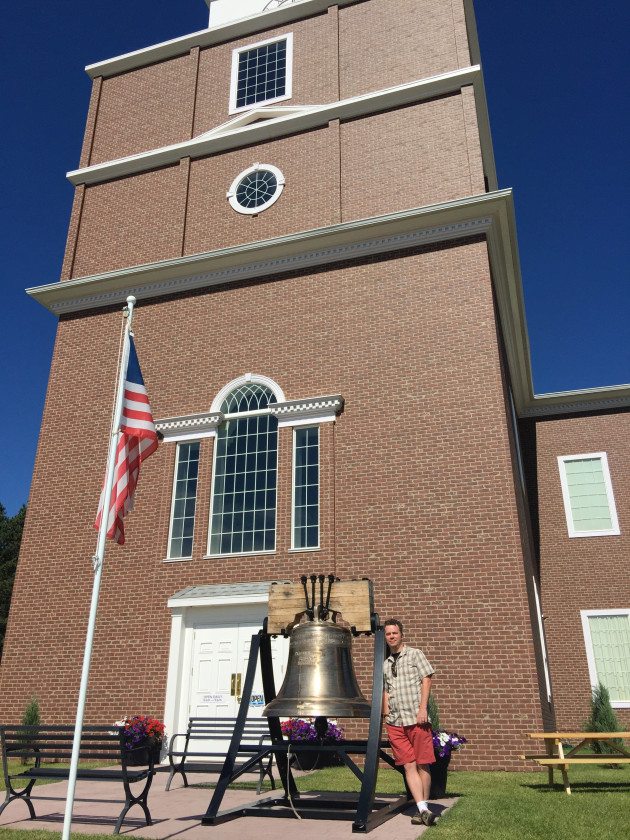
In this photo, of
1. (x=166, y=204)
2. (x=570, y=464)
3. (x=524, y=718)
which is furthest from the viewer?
(x=570, y=464)

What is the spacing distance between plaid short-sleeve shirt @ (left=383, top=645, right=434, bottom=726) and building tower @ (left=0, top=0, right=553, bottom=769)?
5.17m

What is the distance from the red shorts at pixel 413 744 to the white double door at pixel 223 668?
6.43 meters

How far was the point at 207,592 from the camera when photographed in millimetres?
13562

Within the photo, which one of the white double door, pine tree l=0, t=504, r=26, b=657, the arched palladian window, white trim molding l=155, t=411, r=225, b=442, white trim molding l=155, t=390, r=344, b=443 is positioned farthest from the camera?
pine tree l=0, t=504, r=26, b=657

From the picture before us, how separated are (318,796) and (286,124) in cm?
1527

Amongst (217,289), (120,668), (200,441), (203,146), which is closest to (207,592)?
(120,668)

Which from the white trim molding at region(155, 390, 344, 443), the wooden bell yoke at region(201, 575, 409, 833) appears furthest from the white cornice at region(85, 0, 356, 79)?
the wooden bell yoke at region(201, 575, 409, 833)

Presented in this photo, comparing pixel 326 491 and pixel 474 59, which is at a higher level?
pixel 474 59

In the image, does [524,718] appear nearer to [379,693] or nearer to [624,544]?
[379,693]

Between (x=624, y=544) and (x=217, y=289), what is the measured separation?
1289 centimetres

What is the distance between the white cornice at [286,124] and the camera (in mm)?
16656

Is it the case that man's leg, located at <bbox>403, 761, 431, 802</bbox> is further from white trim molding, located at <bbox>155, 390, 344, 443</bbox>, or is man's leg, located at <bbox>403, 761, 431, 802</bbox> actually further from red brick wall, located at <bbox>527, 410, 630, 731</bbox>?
red brick wall, located at <bbox>527, 410, 630, 731</bbox>

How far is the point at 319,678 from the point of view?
6.60m

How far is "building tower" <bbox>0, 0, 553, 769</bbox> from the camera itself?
12664mm
